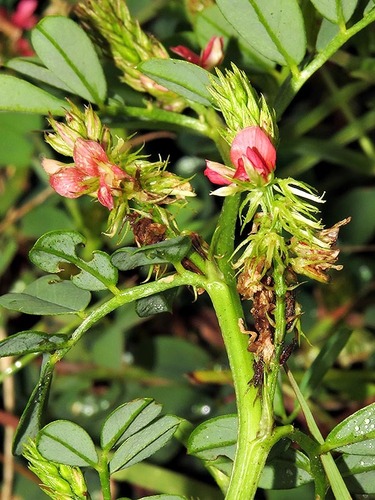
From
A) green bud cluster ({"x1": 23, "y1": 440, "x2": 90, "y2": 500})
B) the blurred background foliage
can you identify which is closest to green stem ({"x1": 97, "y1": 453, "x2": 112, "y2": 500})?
green bud cluster ({"x1": 23, "y1": 440, "x2": 90, "y2": 500})

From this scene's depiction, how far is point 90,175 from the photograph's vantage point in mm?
563

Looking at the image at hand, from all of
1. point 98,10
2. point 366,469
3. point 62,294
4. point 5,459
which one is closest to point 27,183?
point 5,459

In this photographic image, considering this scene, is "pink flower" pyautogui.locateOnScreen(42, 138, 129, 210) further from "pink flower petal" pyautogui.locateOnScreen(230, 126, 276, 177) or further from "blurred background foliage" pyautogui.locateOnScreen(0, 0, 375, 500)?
"blurred background foliage" pyautogui.locateOnScreen(0, 0, 375, 500)

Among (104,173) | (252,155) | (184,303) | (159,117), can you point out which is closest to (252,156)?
(252,155)

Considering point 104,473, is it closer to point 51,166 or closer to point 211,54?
point 51,166

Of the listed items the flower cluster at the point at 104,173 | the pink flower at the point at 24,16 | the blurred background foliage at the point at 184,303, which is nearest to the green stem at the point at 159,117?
the flower cluster at the point at 104,173

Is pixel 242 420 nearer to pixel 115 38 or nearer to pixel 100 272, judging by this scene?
pixel 100 272

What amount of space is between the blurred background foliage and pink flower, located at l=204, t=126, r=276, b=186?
0.45 meters

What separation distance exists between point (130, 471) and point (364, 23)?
2.01ft

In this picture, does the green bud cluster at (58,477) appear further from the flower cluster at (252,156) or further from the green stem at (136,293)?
the flower cluster at (252,156)

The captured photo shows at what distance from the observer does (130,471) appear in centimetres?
102

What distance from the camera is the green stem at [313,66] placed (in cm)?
64

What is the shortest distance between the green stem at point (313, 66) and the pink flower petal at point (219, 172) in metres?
0.12

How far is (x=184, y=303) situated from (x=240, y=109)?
63 centimetres
